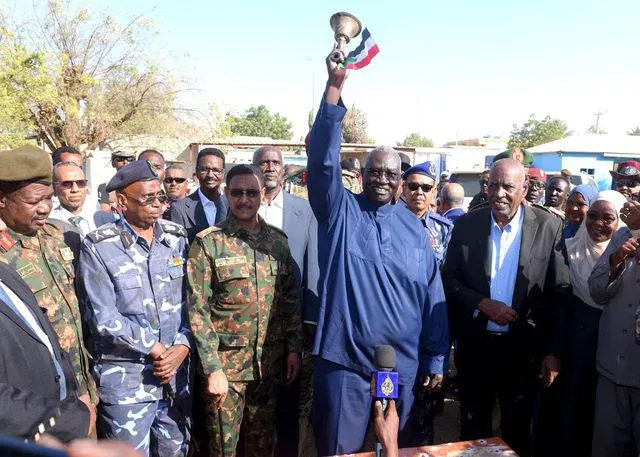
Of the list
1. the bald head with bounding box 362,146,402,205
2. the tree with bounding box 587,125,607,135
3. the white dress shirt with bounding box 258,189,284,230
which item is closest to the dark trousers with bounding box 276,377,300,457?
the white dress shirt with bounding box 258,189,284,230

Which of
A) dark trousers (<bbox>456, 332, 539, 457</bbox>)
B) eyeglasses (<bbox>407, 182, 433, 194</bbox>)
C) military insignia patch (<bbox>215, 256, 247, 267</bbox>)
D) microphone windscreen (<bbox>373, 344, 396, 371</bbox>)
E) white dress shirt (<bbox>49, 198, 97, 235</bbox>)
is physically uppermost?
eyeglasses (<bbox>407, 182, 433, 194</bbox>)

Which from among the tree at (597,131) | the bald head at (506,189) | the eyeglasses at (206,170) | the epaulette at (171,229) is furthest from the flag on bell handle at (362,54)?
the tree at (597,131)

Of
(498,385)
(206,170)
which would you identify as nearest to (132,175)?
(206,170)

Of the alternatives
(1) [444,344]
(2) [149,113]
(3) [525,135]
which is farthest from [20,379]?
(3) [525,135]

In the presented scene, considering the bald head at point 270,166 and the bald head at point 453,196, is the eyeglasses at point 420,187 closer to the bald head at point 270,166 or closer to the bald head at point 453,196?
the bald head at point 270,166

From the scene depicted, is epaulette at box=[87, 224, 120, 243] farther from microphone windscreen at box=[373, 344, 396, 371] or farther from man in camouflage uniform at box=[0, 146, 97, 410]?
microphone windscreen at box=[373, 344, 396, 371]

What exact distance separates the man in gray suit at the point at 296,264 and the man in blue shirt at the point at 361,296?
1.93ft

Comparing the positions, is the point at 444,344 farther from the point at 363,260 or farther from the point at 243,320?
the point at 243,320

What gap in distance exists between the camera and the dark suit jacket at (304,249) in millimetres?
3420

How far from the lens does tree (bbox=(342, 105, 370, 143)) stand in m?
36.1

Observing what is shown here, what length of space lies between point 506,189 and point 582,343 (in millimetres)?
1039

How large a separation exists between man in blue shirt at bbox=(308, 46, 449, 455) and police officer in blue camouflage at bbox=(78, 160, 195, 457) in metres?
0.83

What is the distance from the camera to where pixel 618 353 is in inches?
111

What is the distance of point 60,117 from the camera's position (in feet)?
57.1
